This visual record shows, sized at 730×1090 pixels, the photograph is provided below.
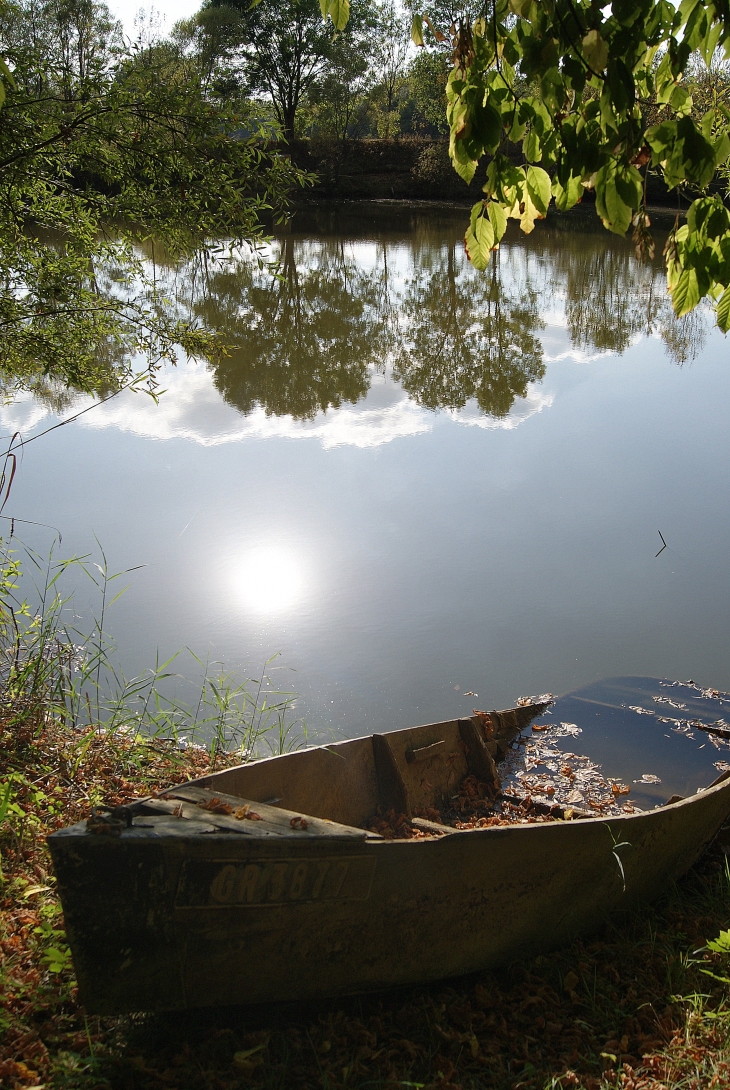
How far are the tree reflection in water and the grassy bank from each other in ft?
20.6

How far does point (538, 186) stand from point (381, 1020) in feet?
9.42

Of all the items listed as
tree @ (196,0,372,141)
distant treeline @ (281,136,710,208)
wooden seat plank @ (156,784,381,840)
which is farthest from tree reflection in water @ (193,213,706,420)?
tree @ (196,0,372,141)

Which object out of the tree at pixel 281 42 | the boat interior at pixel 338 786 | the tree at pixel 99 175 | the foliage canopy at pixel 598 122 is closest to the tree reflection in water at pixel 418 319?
the tree at pixel 99 175

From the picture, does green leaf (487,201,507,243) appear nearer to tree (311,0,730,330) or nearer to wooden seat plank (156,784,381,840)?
tree (311,0,730,330)

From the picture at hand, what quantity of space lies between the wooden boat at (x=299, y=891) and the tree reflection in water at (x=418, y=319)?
6.30 m

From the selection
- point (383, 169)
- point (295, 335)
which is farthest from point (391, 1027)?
point (383, 169)

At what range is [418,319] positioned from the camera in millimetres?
17047

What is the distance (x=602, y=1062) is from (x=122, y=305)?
4.77m

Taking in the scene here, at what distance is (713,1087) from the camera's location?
8.64 ft

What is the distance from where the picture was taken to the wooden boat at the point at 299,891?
8.55 ft

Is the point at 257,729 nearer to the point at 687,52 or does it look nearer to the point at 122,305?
the point at 122,305

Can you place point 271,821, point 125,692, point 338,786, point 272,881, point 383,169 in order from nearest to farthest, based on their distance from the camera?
1. point 272,881
2. point 271,821
3. point 338,786
4. point 125,692
5. point 383,169

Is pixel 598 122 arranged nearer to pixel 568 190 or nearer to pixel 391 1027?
pixel 568 190

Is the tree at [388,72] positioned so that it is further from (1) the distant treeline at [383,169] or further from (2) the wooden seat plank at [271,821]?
(2) the wooden seat plank at [271,821]
